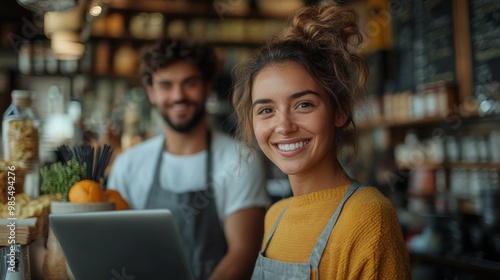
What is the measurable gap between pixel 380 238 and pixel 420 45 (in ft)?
10.3

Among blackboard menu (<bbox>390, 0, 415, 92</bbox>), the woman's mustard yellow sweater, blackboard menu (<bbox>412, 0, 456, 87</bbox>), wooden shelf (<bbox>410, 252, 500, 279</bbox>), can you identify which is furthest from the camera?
blackboard menu (<bbox>390, 0, 415, 92</bbox>)

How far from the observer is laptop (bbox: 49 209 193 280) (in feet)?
3.65

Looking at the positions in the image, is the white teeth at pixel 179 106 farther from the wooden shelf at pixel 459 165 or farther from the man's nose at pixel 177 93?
the wooden shelf at pixel 459 165

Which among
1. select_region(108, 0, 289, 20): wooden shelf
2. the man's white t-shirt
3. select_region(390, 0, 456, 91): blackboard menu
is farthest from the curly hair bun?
select_region(108, 0, 289, 20): wooden shelf

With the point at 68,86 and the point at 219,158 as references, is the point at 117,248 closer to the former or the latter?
the point at 219,158

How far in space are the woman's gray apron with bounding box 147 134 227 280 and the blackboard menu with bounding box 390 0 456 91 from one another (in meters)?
2.14

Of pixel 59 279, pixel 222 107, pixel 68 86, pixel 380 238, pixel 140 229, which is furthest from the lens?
pixel 222 107

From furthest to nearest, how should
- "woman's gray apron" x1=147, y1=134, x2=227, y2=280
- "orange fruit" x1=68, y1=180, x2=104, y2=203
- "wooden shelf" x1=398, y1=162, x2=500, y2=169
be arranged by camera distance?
"wooden shelf" x1=398, y1=162, x2=500, y2=169 < "woman's gray apron" x1=147, y1=134, x2=227, y2=280 < "orange fruit" x1=68, y1=180, x2=104, y2=203

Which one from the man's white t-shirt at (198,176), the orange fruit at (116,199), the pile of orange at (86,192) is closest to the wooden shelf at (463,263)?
the man's white t-shirt at (198,176)

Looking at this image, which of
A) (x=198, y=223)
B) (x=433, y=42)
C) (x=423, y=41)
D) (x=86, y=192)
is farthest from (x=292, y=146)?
(x=423, y=41)

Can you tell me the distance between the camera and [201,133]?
7.05 feet

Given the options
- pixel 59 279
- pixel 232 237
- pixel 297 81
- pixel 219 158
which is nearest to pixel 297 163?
pixel 297 81

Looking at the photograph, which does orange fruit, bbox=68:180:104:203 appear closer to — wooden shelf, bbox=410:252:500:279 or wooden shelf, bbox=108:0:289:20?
wooden shelf, bbox=410:252:500:279

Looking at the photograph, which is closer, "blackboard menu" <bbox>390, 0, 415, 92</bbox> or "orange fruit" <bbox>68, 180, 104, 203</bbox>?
"orange fruit" <bbox>68, 180, 104, 203</bbox>
